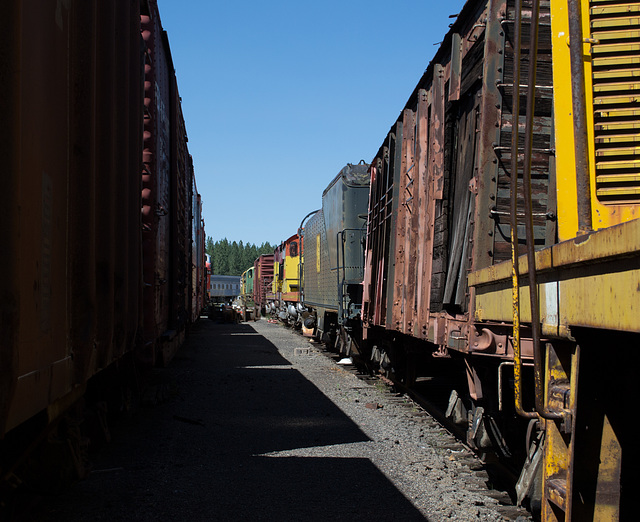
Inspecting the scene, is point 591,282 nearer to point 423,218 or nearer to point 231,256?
point 423,218

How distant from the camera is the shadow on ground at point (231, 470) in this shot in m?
4.64

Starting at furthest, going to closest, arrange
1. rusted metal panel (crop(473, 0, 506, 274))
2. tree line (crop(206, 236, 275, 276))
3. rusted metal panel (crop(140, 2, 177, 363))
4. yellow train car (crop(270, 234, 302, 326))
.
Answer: tree line (crop(206, 236, 275, 276)) < yellow train car (crop(270, 234, 302, 326)) < rusted metal panel (crop(140, 2, 177, 363)) < rusted metal panel (crop(473, 0, 506, 274))

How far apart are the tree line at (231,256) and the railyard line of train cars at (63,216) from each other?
158899 mm

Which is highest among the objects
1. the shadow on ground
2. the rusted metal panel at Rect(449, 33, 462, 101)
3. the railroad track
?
the rusted metal panel at Rect(449, 33, 462, 101)

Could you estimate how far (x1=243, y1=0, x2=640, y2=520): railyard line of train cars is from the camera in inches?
88.0

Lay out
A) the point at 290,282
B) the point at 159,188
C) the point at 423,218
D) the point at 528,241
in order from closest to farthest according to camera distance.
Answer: the point at 528,241 < the point at 423,218 < the point at 159,188 < the point at 290,282

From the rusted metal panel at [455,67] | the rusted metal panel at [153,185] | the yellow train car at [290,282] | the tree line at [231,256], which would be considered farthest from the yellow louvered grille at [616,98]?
the tree line at [231,256]

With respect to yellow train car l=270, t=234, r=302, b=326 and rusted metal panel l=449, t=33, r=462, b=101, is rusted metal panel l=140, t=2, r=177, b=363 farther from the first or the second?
yellow train car l=270, t=234, r=302, b=326

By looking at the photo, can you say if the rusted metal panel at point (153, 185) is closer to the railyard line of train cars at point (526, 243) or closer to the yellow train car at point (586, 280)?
the railyard line of train cars at point (526, 243)

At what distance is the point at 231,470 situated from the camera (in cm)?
570

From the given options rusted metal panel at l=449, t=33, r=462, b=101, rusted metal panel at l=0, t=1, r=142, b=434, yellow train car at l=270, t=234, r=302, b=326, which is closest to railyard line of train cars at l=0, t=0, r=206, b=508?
rusted metal panel at l=0, t=1, r=142, b=434

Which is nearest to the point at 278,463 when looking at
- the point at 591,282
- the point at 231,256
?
the point at 591,282

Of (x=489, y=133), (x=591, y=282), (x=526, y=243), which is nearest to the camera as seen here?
(x=591, y=282)

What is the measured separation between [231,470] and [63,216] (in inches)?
140
